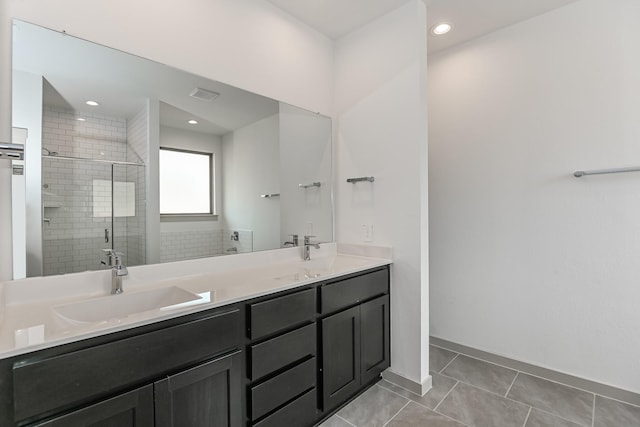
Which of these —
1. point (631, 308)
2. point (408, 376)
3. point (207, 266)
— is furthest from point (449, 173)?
point (207, 266)

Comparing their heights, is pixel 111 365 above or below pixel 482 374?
above

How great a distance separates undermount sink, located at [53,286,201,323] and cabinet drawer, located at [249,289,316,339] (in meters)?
0.27

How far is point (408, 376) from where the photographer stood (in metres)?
2.08

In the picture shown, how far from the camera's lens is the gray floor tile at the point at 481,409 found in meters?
1.74

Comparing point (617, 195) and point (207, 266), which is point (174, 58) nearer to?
point (207, 266)

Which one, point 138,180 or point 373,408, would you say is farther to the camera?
point 373,408

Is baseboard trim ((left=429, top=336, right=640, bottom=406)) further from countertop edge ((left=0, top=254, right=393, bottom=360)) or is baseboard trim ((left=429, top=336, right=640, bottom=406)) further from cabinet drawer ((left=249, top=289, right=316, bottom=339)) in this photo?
cabinet drawer ((left=249, top=289, right=316, bottom=339))

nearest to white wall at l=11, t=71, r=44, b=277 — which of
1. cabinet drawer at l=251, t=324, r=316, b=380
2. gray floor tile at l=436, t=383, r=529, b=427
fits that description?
cabinet drawer at l=251, t=324, r=316, b=380

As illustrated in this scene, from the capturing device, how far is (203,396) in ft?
3.82

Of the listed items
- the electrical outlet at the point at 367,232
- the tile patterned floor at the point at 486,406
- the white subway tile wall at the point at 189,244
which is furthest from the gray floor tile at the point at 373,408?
the white subway tile wall at the point at 189,244

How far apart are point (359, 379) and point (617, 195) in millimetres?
2060

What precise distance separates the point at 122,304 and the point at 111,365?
43 centimetres

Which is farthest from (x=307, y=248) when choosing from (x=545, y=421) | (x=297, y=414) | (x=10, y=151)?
(x=545, y=421)

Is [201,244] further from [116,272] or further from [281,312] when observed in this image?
[281,312]
